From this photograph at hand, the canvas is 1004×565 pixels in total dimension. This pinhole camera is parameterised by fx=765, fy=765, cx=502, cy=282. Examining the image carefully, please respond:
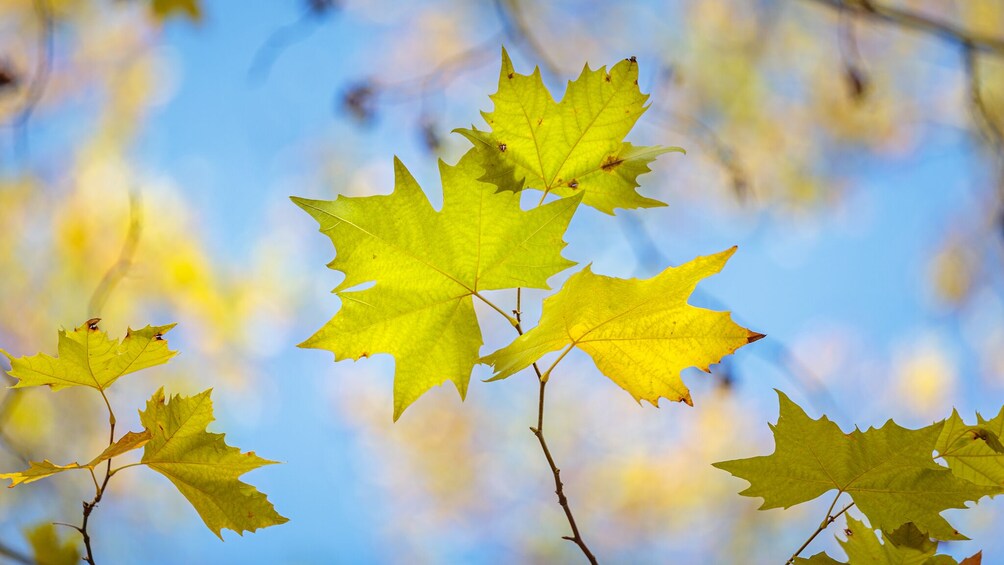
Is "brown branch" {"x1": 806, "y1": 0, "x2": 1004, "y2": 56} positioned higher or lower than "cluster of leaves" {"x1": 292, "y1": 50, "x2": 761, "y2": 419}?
higher

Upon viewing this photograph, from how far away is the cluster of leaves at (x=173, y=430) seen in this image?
0.56 metres

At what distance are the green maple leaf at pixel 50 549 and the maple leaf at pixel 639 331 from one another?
472 millimetres

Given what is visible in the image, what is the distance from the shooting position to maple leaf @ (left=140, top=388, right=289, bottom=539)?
57 centimetres

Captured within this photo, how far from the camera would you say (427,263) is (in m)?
0.59

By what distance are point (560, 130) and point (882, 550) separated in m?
0.38

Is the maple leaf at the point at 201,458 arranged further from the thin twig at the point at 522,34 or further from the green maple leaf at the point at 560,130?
the thin twig at the point at 522,34

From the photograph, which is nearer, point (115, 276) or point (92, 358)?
point (92, 358)

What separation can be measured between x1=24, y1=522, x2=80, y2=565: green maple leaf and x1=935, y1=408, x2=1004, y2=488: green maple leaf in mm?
748

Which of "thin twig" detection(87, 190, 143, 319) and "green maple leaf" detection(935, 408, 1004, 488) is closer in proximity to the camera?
"green maple leaf" detection(935, 408, 1004, 488)

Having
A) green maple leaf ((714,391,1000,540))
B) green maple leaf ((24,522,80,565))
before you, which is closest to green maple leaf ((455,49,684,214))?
green maple leaf ((714,391,1000,540))

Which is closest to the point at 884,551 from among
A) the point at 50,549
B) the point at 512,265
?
the point at 512,265

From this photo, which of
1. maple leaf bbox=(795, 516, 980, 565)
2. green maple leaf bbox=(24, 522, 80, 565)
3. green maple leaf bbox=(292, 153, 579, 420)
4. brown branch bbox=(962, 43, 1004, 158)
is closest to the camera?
maple leaf bbox=(795, 516, 980, 565)

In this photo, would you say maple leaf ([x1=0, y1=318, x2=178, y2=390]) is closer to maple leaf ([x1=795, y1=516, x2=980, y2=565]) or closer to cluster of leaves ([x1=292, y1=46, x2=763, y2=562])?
cluster of leaves ([x1=292, y1=46, x2=763, y2=562])

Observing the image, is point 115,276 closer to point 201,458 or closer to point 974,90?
point 201,458
